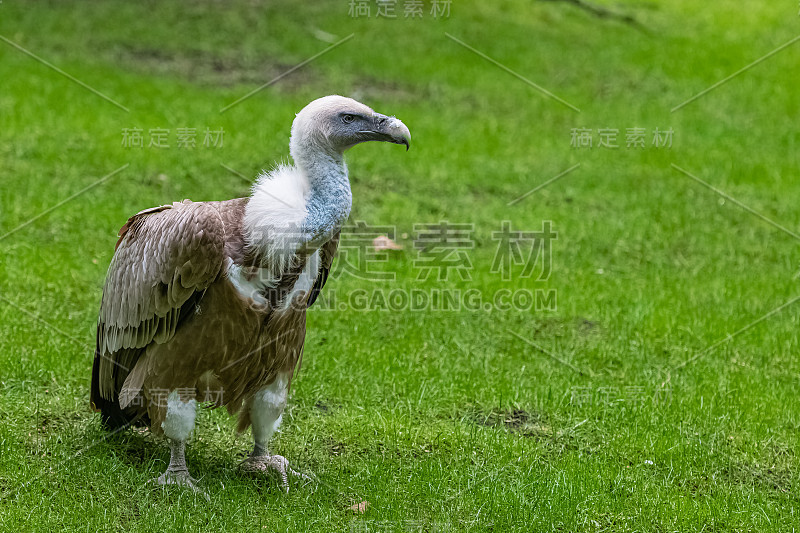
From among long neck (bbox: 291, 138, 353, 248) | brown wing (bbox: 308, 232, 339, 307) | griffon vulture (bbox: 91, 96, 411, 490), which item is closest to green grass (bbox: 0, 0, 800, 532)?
griffon vulture (bbox: 91, 96, 411, 490)

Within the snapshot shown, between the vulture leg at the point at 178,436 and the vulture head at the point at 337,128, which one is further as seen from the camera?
the vulture leg at the point at 178,436

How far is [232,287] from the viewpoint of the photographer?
171 inches

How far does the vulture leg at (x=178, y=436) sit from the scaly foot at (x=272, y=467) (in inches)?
12.7

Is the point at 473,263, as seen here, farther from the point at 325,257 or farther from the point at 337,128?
the point at 337,128

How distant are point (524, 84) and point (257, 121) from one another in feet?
12.8

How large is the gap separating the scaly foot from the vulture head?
1663mm

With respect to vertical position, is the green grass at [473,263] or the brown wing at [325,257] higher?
the brown wing at [325,257]

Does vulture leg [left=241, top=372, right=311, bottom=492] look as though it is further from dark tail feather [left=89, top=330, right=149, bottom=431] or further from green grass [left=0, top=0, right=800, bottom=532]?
dark tail feather [left=89, top=330, right=149, bottom=431]

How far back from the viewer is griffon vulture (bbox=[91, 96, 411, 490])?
4242mm

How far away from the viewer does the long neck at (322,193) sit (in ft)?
13.8

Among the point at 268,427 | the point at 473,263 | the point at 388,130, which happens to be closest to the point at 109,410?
the point at 268,427

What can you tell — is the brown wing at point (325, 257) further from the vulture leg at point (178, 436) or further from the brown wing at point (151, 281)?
the vulture leg at point (178, 436)

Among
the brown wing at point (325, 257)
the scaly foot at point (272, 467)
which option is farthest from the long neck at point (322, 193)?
the scaly foot at point (272, 467)

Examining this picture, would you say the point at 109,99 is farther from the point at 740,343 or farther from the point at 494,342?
the point at 740,343
